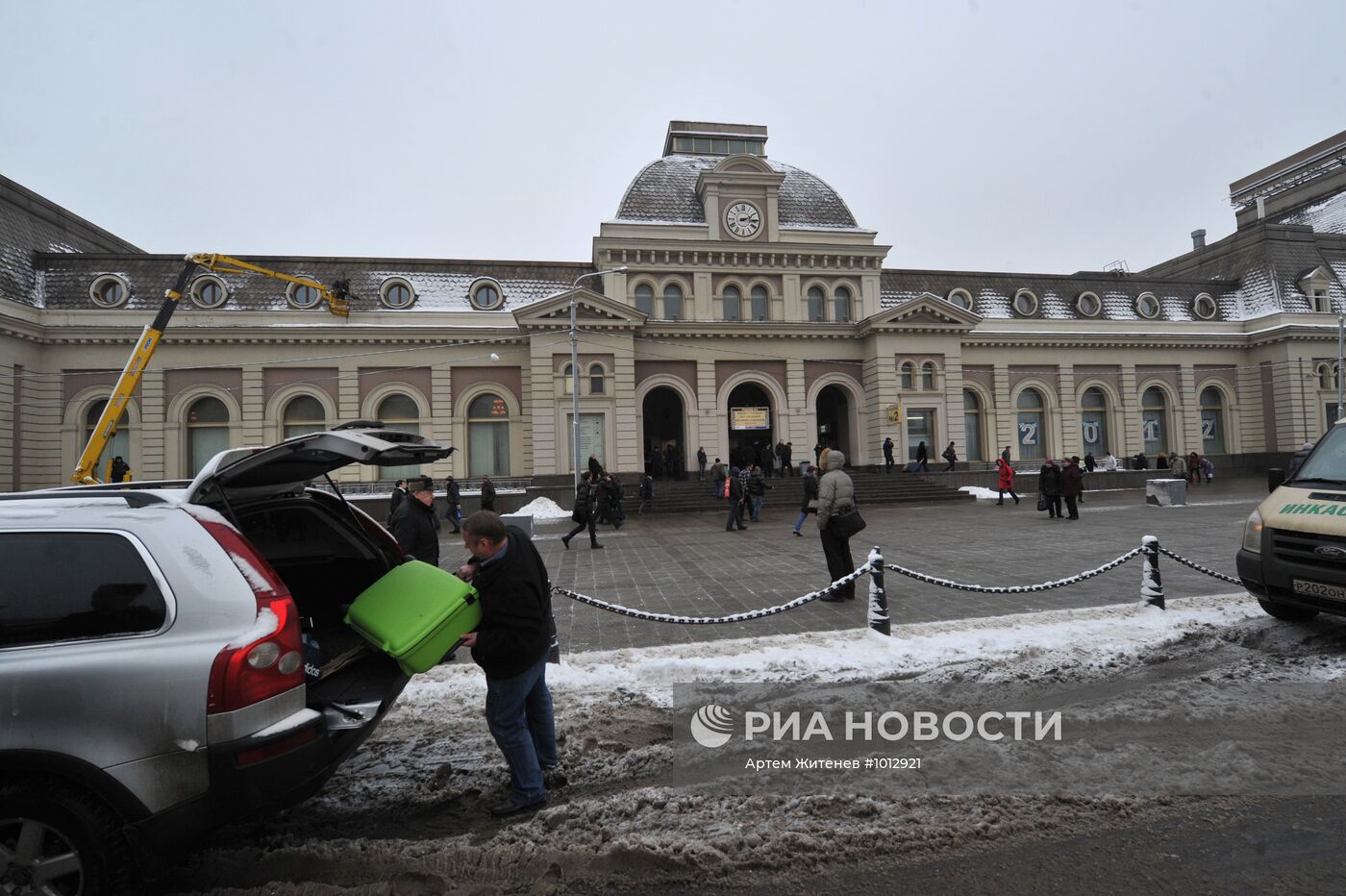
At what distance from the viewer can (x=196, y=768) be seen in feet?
8.34

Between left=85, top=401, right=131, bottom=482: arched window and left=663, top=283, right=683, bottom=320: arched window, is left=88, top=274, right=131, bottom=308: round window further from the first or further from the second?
left=663, top=283, right=683, bottom=320: arched window

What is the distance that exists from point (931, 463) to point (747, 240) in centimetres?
1330

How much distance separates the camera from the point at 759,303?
30.7 metres

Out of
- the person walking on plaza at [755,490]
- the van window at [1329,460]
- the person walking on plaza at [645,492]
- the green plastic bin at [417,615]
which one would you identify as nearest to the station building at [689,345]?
the person walking on plaza at [645,492]

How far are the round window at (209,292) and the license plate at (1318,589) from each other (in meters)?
33.4

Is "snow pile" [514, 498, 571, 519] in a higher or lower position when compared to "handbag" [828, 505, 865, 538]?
lower

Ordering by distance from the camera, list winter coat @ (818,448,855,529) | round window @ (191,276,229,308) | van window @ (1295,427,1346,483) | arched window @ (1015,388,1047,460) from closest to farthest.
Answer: van window @ (1295,427,1346,483), winter coat @ (818,448,855,529), round window @ (191,276,229,308), arched window @ (1015,388,1047,460)

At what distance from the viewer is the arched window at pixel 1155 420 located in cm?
3488

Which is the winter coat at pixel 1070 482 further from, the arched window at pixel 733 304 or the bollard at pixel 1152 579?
the arched window at pixel 733 304

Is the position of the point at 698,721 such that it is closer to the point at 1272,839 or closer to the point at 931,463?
the point at 1272,839

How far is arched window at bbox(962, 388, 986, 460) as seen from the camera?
108ft

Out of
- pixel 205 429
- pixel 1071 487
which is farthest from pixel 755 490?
pixel 205 429

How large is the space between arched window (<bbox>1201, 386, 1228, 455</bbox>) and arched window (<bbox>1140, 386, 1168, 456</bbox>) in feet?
7.74

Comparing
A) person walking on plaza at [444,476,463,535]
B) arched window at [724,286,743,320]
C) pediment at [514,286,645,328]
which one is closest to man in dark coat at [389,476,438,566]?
person walking on plaza at [444,476,463,535]
